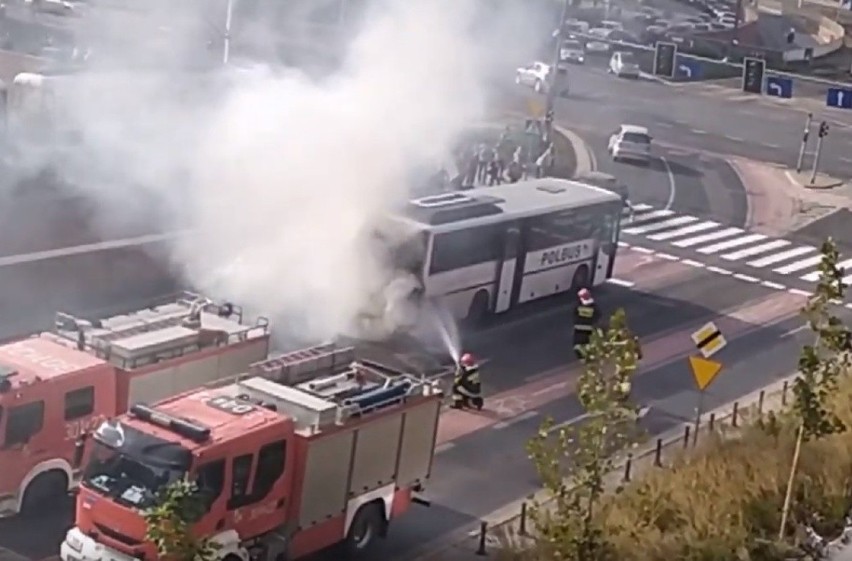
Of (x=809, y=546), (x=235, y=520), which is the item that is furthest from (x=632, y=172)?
(x=235, y=520)

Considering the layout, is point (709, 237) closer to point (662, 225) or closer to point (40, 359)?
point (662, 225)

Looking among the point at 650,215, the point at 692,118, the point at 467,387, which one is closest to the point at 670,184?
the point at 650,215

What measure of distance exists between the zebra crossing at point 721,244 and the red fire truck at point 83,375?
16484 mm

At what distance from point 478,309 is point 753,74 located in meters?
26.8

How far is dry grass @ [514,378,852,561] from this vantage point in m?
15.7

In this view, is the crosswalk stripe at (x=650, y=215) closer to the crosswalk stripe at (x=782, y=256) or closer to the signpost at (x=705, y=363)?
the crosswalk stripe at (x=782, y=256)

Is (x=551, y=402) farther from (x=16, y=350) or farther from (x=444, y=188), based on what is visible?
(x=444, y=188)

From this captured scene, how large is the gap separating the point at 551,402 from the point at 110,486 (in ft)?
30.6

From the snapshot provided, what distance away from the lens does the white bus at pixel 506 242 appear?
24594 millimetres

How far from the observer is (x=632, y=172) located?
4256 cm

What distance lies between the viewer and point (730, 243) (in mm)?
35031

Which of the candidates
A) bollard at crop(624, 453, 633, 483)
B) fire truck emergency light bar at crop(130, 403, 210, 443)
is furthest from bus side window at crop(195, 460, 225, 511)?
bollard at crop(624, 453, 633, 483)

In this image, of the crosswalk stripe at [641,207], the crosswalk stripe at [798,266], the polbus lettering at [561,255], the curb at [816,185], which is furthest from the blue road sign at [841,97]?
the polbus lettering at [561,255]

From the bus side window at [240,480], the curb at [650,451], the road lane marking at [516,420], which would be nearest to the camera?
the bus side window at [240,480]
